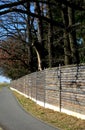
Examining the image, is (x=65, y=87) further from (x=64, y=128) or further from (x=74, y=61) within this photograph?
(x=74, y=61)

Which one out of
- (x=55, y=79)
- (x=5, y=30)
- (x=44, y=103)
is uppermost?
(x=5, y=30)

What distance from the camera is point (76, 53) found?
83.6 feet

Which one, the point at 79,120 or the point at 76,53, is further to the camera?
the point at 76,53

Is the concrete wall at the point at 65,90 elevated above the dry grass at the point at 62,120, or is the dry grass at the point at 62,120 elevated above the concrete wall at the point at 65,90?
the concrete wall at the point at 65,90

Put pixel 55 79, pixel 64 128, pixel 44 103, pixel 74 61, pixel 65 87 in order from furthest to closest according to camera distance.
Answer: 1. pixel 74 61
2. pixel 44 103
3. pixel 55 79
4. pixel 65 87
5. pixel 64 128

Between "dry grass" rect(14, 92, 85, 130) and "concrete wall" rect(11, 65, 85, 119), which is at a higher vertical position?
"concrete wall" rect(11, 65, 85, 119)

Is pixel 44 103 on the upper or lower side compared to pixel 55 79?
lower

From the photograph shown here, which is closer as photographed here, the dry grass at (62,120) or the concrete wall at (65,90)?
the dry grass at (62,120)

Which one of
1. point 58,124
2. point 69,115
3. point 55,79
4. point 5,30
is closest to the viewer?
point 58,124

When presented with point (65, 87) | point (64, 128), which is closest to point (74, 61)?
point (65, 87)

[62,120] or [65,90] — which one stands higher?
[65,90]

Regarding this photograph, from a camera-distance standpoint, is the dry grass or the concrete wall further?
the concrete wall

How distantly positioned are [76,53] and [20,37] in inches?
1068

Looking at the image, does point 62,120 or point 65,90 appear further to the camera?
point 65,90
